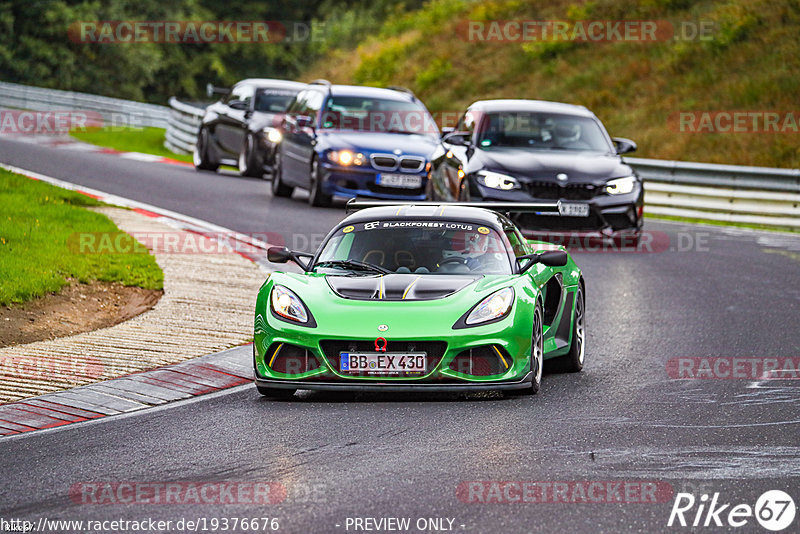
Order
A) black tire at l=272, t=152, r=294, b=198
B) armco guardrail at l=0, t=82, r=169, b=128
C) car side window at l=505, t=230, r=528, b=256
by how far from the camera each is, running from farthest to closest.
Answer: armco guardrail at l=0, t=82, r=169, b=128
black tire at l=272, t=152, r=294, b=198
car side window at l=505, t=230, r=528, b=256

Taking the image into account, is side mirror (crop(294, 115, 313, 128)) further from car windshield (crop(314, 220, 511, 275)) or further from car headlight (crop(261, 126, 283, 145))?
car windshield (crop(314, 220, 511, 275))

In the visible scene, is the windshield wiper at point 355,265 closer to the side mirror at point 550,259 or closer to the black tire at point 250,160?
the side mirror at point 550,259

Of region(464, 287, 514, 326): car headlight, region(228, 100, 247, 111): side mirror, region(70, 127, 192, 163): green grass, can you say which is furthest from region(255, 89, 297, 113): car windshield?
region(464, 287, 514, 326): car headlight

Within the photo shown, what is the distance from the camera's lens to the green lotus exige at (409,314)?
8836 millimetres

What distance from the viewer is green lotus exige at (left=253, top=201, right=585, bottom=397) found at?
348 inches

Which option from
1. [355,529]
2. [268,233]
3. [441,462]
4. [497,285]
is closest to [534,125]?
[268,233]

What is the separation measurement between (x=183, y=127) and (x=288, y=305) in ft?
83.9

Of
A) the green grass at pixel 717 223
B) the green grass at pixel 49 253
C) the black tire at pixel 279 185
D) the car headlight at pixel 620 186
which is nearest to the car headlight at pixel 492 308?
the green grass at pixel 49 253

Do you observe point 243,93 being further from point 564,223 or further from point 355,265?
point 355,265

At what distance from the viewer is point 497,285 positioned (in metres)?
9.30

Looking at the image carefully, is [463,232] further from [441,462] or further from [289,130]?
[289,130]

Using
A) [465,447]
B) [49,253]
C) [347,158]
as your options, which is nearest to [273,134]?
[347,158]

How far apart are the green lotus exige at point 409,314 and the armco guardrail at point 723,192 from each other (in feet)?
46.6

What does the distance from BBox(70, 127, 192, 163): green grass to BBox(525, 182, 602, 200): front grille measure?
50.6 feet
